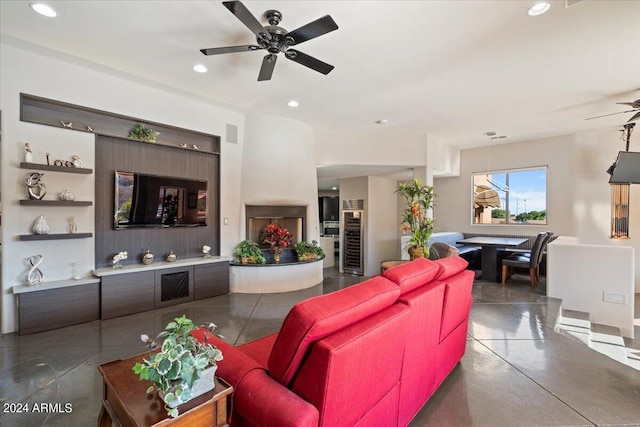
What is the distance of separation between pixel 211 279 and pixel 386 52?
4050mm

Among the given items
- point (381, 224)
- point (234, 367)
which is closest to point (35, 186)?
point (234, 367)

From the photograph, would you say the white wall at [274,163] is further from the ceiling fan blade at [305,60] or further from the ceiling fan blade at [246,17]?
the ceiling fan blade at [246,17]

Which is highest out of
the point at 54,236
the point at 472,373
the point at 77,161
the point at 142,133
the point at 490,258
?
the point at 142,133

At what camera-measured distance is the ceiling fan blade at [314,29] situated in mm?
2367

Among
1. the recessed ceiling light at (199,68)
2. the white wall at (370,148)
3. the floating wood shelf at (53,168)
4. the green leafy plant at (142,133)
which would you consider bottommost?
the floating wood shelf at (53,168)

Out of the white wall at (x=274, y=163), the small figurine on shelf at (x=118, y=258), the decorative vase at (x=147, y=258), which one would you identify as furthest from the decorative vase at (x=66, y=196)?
the white wall at (x=274, y=163)

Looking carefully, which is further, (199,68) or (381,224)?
(381,224)

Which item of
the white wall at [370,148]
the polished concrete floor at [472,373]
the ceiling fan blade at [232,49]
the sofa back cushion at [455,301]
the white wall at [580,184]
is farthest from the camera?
the white wall at [580,184]

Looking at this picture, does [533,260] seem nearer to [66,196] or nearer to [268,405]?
[268,405]

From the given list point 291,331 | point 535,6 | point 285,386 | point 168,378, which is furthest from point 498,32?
point 168,378

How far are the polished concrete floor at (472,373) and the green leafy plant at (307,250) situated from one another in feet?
5.27

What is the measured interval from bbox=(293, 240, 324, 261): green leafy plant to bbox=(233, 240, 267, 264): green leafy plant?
72cm

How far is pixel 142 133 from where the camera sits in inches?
165

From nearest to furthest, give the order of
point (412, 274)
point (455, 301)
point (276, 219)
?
1. point (412, 274)
2. point (455, 301)
3. point (276, 219)
